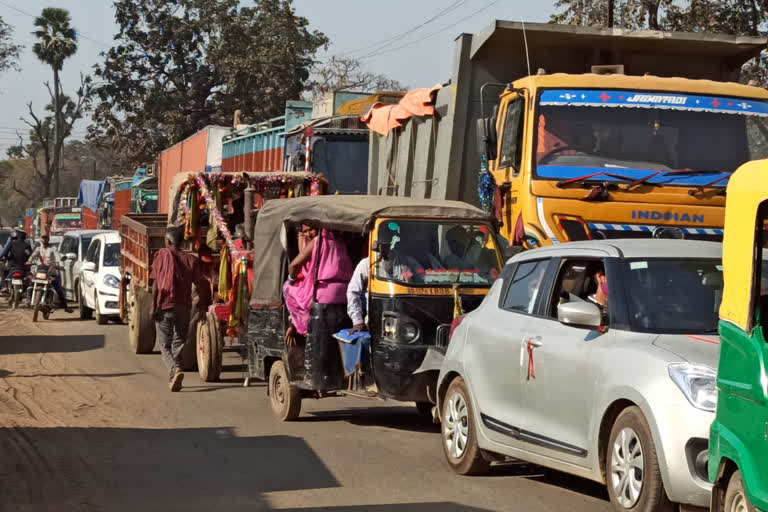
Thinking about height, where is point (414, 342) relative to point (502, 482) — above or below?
above

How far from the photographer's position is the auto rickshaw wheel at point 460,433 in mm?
8773

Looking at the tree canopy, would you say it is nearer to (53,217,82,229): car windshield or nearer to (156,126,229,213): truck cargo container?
(156,126,229,213): truck cargo container

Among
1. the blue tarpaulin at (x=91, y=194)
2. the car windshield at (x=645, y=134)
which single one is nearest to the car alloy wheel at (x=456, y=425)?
the car windshield at (x=645, y=134)

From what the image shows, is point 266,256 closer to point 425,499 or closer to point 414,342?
Result: point 414,342

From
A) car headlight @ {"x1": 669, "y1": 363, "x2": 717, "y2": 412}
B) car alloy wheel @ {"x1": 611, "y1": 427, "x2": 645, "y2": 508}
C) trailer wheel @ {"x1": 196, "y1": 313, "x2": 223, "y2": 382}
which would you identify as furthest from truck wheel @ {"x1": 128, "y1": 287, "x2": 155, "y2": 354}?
car headlight @ {"x1": 669, "y1": 363, "x2": 717, "y2": 412}

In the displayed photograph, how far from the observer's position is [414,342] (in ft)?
34.9

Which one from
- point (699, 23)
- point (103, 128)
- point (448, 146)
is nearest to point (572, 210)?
point (448, 146)

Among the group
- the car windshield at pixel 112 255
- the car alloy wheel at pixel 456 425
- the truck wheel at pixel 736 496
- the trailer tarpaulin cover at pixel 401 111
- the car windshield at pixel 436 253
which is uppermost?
the trailer tarpaulin cover at pixel 401 111

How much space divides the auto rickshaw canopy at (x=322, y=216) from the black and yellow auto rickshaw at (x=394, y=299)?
0.01 m

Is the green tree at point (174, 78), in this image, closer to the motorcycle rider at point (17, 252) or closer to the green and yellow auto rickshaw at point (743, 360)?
the motorcycle rider at point (17, 252)

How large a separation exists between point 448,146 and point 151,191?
2772 centimetres

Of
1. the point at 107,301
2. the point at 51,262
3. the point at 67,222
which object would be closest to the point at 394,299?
the point at 107,301

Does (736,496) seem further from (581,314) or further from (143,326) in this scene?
(143,326)

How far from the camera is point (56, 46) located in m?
85.2
